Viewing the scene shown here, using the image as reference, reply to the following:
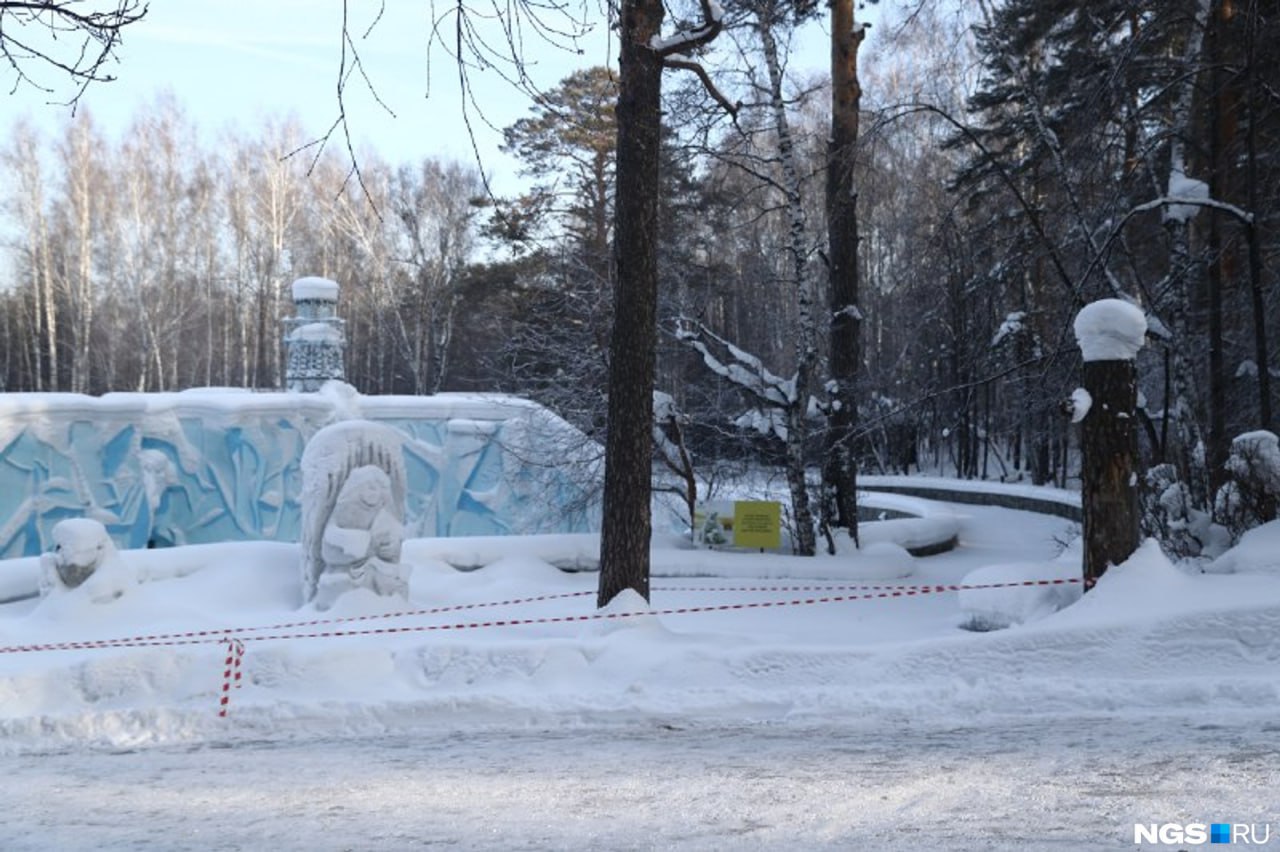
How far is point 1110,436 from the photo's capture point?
360 inches

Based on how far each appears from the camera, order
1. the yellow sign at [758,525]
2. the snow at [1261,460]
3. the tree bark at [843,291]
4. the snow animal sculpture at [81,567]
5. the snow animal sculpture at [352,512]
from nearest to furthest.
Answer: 1. the snow at [1261,460]
2. the snow animal sculpture at [81,567]
3. the snow animal sculpture at [352,512]
4. the yellow sign at [758,525]
5. the tree bark at [843,291]

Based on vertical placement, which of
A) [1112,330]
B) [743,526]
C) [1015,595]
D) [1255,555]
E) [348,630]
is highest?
[1112,330]

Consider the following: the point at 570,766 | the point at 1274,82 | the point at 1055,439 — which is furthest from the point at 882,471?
the point at 570,766

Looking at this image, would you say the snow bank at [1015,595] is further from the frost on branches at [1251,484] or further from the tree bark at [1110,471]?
the frost on branches at [1251,484]

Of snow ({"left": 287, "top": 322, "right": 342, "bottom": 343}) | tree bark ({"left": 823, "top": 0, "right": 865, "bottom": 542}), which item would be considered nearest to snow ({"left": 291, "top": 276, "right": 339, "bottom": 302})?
snow ({"left": 287, "top": 322, "right": 342, "bottom": 343})

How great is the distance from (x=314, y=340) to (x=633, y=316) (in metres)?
15.6

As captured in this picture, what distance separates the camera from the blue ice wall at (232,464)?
18.7 metres

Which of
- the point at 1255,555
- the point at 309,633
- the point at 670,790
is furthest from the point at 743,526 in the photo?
the point at 670,790

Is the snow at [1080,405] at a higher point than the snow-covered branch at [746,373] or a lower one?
lower

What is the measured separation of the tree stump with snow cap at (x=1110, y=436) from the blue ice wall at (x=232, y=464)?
9013 mm

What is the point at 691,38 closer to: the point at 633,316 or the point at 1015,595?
the point at 633,316

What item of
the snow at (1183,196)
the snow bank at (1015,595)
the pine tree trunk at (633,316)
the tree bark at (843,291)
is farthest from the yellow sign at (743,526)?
the snow at (1183,196)

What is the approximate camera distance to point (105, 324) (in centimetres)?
4441

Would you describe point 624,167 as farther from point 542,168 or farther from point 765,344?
point 765,344
